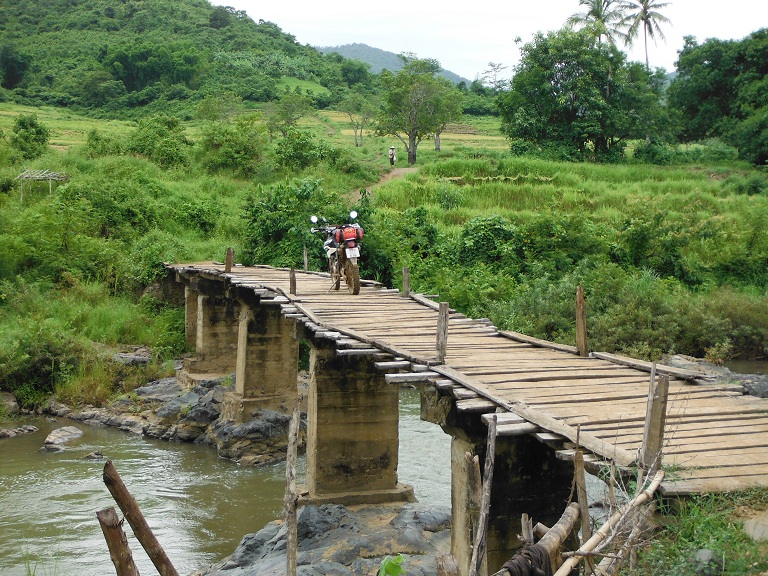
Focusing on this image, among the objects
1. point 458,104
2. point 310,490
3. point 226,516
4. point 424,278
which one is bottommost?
point 226,516

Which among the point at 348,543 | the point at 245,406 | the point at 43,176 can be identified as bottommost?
the point at 245,406

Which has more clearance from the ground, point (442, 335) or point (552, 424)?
point (442, 335)

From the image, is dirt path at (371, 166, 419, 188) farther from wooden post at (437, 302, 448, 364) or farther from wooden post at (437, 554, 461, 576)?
wooden post at (437, 554, 461, 576)

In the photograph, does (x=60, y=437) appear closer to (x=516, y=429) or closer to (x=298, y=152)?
(x=516, y=429)

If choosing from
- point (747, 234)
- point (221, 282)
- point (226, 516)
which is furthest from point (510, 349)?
point (747, 234)

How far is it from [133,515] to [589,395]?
4087mm

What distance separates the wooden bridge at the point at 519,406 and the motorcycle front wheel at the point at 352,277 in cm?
41

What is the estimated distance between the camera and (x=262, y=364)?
15961 mm

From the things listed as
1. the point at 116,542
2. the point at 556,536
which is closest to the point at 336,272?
the point at 556,536

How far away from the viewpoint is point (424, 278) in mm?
22250

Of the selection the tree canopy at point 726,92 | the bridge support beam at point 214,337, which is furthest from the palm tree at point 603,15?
the bridge support beam at point 214,337

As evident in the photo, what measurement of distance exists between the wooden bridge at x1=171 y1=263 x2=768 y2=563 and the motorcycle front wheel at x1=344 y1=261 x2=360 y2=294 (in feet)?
1.35

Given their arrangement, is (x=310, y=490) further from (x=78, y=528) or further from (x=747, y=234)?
(x=747, y=234)

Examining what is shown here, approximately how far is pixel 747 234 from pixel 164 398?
1693 centimetres
